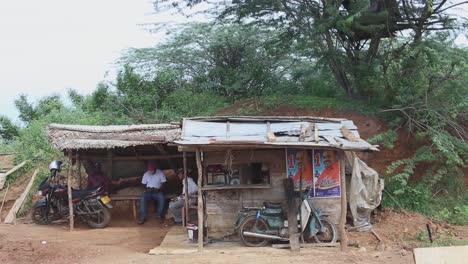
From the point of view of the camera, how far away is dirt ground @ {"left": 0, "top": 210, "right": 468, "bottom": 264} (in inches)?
314

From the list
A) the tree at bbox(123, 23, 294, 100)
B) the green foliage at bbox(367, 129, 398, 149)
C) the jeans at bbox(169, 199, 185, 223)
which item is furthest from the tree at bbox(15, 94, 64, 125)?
the green foliage at bbox(367, 129, 398, 149)

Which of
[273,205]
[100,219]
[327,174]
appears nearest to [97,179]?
[100,219]

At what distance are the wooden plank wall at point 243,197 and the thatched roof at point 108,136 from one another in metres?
1.83

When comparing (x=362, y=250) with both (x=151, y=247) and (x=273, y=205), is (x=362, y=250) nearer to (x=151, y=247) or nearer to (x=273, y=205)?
(x=273, y=205)

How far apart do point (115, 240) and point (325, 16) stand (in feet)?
24.7

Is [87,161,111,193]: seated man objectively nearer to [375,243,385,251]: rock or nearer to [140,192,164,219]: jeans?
[140,192,164,219]: jeans

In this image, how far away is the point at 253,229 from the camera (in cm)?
873

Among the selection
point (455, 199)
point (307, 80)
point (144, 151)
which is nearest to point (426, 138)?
point (455, 199)

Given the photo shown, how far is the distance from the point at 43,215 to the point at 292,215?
6.29 m

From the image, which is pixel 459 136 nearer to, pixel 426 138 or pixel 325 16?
pixel 426 138

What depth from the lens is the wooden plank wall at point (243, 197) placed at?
928cm

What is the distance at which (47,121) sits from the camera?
17156mm

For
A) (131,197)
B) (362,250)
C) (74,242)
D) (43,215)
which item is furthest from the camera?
(131,197)

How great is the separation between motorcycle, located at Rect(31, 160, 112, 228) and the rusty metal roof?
3525 mm
